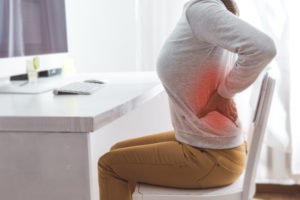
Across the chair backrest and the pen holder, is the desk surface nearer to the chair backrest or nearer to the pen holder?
the pen holder

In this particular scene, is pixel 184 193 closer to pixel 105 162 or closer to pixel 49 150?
pixel 105 162

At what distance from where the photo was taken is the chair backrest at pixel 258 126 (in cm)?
105

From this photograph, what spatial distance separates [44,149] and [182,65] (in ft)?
1.55

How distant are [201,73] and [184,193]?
13.5 inches

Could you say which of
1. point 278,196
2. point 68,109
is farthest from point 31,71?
point 278,196

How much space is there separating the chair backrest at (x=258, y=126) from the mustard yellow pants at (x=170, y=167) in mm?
64

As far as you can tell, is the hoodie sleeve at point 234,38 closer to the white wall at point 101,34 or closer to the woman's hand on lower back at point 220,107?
the woman's hand on lower back at point 220,107

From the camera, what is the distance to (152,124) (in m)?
2.20

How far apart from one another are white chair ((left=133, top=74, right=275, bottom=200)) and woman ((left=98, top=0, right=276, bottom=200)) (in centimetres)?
2

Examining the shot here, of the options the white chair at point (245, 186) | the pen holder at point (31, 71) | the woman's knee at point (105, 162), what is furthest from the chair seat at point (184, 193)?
the pen holder at point (31, 71)

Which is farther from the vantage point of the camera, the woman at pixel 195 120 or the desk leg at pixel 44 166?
the woman at pixel 195 120

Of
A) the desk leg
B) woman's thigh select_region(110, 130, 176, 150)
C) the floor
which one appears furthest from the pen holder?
the floor

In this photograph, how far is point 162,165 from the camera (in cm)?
115

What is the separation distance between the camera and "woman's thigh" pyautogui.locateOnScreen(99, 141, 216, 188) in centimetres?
114
